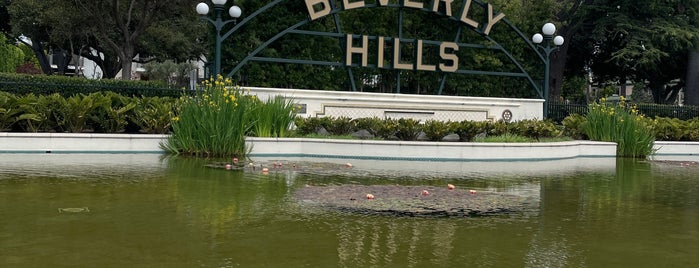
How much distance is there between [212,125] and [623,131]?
34.6 ft

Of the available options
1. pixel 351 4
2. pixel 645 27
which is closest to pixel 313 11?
pixel 351 4

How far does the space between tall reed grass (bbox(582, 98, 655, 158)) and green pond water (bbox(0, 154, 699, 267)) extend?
7.08 meters

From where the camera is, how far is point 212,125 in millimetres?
14086

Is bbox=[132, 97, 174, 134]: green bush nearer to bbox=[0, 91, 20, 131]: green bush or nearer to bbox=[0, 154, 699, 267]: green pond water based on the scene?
bbox=[0, 91, 20, 131]: green bush

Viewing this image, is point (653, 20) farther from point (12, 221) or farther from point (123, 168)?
point (12, 221)

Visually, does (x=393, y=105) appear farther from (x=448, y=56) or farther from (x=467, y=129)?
(x=467, y=129)

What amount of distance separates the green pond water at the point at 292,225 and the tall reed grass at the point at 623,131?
23.2 ft

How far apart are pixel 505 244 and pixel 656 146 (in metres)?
15.7

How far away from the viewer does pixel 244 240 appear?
19.4 feet

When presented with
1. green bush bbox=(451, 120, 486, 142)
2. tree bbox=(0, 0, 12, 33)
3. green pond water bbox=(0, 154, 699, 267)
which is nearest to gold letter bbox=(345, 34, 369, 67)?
green bush bbox=(451, 120, 486, 142)

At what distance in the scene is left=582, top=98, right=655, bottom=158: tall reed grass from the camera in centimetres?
1808

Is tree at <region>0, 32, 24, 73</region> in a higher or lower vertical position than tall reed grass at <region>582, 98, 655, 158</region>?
higher

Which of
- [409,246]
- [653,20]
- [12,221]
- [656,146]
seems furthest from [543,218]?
[653,20]

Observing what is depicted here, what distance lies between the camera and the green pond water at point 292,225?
5.36m
